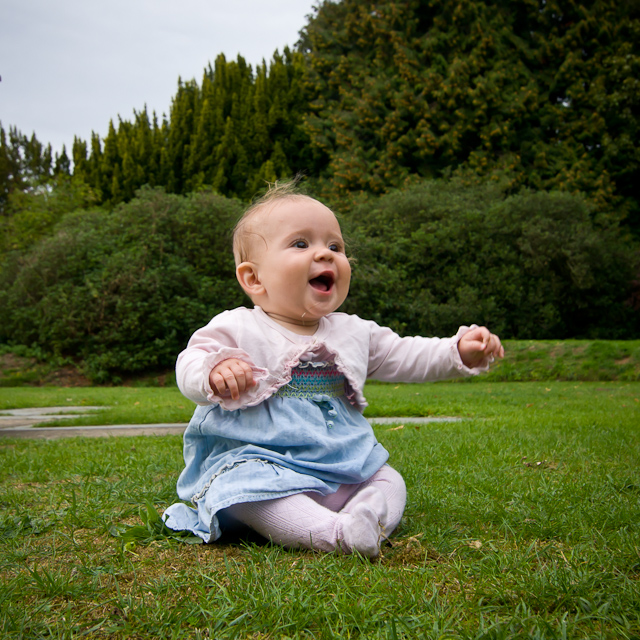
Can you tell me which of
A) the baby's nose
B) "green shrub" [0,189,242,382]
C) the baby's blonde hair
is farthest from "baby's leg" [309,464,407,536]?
"green shrub" [0,189,242,382]

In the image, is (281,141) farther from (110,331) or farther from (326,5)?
(110,331)

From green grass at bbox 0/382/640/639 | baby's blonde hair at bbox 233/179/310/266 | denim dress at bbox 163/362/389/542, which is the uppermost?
baby's blonde hair at bbox 233/179/310/266

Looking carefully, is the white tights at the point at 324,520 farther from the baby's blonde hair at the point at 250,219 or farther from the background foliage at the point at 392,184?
the background foliage at the point at 392,184

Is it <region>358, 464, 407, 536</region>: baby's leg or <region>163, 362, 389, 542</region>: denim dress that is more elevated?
<region>163, 362, 389, 542</region>: denim dress

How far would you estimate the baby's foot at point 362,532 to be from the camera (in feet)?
5.64

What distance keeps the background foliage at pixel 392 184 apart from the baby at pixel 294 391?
9.57 meters

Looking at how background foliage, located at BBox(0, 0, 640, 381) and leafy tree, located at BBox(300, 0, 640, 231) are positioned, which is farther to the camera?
leafy tree, located at BBox(300, 0, 640, 231)

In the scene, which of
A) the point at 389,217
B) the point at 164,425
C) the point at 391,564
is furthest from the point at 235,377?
the point at 389,217

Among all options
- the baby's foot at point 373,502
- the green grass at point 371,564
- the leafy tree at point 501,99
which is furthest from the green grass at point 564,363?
the baby's foot at point 373,502

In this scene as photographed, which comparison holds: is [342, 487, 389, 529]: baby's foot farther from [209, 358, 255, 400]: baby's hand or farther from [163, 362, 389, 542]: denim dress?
[209, 358, 255, 400]: baby's hand

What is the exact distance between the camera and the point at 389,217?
14.4 metres

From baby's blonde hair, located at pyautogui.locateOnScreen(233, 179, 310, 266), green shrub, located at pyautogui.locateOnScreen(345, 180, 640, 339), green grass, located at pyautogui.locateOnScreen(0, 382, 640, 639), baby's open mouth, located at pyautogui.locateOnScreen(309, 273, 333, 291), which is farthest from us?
green shrub, located at pyautogui.locateOnScreen(345, 180, 640, 339)

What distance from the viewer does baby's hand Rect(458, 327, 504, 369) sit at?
2.15 metres

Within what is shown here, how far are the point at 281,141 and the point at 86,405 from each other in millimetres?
16099
